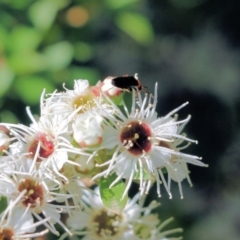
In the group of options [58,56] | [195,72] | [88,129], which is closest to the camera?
[88,129]

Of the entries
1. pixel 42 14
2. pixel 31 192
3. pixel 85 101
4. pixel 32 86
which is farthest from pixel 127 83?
pixel 42 14

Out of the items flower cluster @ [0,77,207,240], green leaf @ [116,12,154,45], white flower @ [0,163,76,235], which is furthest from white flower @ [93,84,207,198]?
green leaf @ [116,12,154,45]

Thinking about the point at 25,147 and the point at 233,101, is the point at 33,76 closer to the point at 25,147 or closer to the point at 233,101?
the point at 25,147

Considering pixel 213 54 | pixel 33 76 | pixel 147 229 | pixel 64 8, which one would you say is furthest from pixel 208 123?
pixel 147 229

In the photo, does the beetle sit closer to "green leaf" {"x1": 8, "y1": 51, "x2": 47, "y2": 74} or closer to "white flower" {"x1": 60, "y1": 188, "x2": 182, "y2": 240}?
"white flower" {"x1": 60, "y1": 188, "x2": 182, "y2": 240}

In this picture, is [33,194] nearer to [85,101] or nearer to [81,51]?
[85,101]

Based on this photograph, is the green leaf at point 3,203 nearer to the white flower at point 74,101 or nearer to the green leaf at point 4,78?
the white flower at point 74,101
